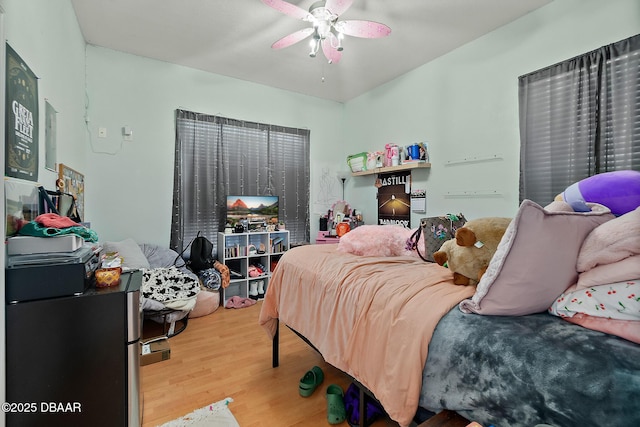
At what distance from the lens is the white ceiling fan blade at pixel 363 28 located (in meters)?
2.16

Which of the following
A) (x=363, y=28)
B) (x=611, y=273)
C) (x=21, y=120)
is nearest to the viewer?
(x=611, y=273)

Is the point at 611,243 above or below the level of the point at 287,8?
below

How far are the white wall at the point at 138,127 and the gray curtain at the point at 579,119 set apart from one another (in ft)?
10.4

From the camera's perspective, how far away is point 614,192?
1.33 meters

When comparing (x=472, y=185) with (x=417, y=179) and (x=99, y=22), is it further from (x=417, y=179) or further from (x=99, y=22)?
(x=99, y=22)

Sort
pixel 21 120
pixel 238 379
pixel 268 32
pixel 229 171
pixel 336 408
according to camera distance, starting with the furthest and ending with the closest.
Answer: pixel 229 171 → pixel 268 32 → pixel 238 379 → pixel 336 408 → pixel 21 120

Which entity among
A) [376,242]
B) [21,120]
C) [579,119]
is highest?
[579,119]

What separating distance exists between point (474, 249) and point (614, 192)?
77 centimetres

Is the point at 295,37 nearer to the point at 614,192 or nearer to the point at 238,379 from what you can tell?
the point at 614,192

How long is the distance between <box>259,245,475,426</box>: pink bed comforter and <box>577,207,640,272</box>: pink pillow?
1.24ft

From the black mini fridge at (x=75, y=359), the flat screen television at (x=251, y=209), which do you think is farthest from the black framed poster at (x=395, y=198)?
the black mini fridge at (x=75, y=359)

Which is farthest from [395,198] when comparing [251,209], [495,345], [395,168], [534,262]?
[495,345]

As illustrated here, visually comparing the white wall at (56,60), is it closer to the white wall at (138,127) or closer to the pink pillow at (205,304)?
the white wall at (138,127)

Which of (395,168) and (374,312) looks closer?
(374,312)
